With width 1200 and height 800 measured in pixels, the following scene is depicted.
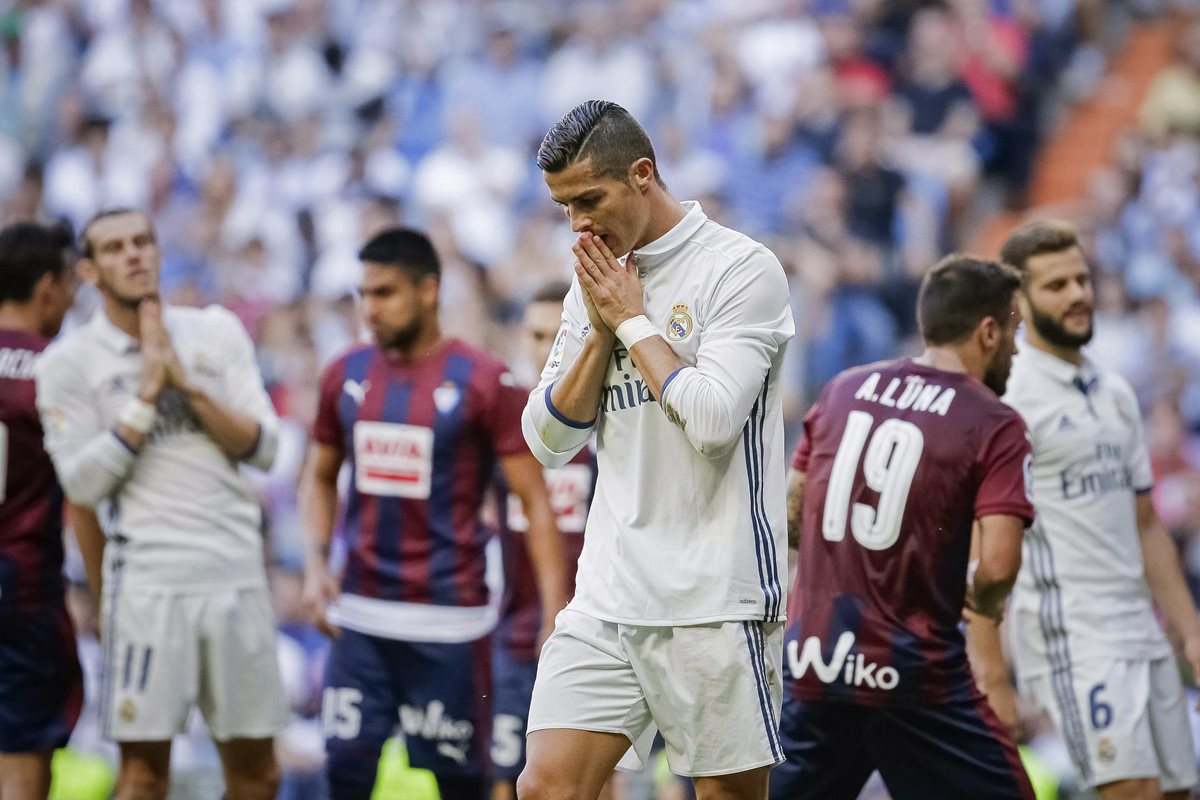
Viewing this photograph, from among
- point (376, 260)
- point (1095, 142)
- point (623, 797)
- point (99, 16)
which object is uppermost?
point (99, 16)

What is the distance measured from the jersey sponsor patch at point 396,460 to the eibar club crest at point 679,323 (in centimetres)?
238

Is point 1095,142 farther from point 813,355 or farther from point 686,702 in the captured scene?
point 686,702

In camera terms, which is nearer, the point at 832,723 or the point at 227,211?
the point at 832,723

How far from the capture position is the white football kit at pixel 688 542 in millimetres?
4383

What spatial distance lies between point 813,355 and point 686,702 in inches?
292

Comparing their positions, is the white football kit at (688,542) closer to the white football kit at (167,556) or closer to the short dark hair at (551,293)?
the white football kit at (167,556)

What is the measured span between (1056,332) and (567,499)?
2.54m

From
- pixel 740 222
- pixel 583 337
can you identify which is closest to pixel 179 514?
pixel 583 337

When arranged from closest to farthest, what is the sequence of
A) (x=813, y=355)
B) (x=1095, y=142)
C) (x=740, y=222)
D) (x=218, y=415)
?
1. (x=218, y=415)
2. (x=813, y=355)
3. (x=740, y=222)
4. (x=1095, y=142)

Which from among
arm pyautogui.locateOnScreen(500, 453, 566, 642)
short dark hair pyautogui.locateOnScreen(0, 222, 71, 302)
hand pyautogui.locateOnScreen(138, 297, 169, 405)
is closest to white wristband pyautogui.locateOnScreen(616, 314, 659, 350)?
arm pyautogui.locateOnScreen(500, 453, 566, 642)

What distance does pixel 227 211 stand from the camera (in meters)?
15.1

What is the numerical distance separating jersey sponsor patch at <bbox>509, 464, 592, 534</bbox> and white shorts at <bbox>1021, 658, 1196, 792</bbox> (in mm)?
2374

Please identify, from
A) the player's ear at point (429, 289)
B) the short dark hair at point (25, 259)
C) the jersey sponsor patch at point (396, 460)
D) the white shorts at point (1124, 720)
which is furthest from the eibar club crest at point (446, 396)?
the white shorts at point (1124, 720)

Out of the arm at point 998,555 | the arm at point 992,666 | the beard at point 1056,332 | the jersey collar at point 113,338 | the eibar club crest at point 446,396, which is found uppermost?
the beard at point 1056,332
